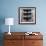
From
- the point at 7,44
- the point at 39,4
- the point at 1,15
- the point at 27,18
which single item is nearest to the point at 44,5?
the point at 39,4

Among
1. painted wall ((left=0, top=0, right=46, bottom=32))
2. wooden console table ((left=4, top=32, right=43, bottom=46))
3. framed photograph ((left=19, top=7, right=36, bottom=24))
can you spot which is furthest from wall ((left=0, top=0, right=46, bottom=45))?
wooden console table ((left=4, top=32, right=43, bottom=46))

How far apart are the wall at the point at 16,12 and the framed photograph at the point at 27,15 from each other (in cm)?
10

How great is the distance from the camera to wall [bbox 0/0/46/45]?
14.9 ft

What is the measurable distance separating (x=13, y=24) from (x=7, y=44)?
79 centimetres

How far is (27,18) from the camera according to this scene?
454 centimetres

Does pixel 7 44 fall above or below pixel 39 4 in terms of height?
below

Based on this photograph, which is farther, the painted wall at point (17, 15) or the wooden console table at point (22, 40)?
the painted wall at point (17, 15)

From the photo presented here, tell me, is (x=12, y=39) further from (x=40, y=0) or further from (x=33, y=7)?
(x=40, y=0)

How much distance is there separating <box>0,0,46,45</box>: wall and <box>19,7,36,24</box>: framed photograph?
4.1 inches

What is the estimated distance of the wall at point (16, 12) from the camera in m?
4.53

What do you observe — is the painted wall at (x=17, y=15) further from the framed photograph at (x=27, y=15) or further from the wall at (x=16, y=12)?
the framed photograph at (x=27, y=15)

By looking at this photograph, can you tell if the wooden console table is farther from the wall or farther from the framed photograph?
the framed photograph

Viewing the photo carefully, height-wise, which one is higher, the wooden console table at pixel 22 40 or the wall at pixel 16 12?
the wall at pixel 16 12

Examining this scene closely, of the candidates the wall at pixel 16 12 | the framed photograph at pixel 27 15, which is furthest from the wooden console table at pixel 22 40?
the framed photograph at pixel 27 15
